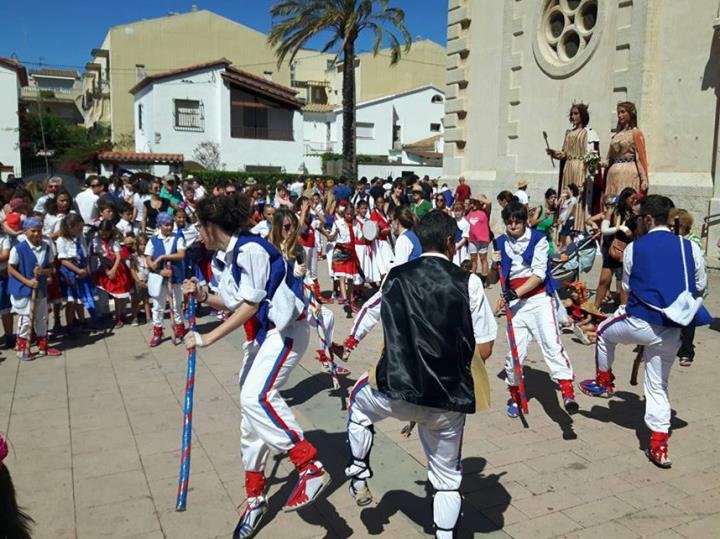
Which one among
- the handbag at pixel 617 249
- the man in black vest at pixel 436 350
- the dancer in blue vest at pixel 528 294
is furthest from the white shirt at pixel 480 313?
the handbag at pixel 617 249

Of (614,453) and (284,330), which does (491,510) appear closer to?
(614,453)

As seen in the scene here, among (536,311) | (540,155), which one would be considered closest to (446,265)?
(536,311)

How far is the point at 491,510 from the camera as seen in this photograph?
4293 mm

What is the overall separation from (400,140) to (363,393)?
49.8 m

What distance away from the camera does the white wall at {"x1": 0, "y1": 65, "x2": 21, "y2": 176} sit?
125ft

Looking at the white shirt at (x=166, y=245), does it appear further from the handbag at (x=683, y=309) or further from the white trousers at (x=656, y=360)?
the handbag at (x=683, y=309)

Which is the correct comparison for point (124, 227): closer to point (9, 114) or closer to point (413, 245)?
point (413, 245)

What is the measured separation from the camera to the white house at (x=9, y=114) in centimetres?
3816

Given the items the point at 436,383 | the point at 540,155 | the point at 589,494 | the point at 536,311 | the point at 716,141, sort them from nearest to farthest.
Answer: the point at 436,383
the point at 589,494
the point at 536,311
the point at 716,141
the point at 540,155

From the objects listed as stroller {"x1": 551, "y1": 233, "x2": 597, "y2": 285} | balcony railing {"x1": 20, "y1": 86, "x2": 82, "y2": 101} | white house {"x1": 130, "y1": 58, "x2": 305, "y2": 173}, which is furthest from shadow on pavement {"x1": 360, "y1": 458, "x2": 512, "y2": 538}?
balcony railing {"x1": 20, "y1": 86, "x2": 82, "y2": 101}

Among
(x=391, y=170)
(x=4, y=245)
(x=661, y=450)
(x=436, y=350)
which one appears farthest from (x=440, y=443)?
(x=391, y=170)

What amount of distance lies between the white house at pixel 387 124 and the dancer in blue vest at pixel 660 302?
42.3 metres

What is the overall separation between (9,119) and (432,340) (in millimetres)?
42352

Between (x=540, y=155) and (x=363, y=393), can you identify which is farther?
(x=540, y=155)
